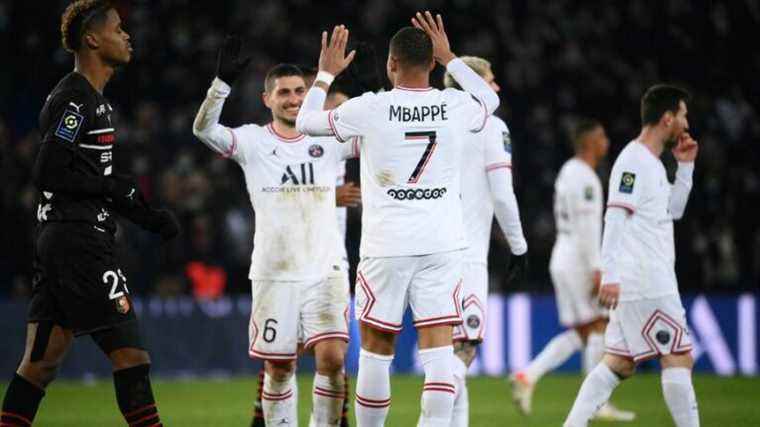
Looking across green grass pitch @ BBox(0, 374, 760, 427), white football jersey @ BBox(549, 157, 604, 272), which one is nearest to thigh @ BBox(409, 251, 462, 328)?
green grass pitch @ BBox(0, 374, 760, 427)

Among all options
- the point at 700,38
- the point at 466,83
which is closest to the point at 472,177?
the point at 466,83

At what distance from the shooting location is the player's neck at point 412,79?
7.78m

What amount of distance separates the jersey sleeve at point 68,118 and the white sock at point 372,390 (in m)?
2.07

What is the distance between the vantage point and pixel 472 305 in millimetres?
9211

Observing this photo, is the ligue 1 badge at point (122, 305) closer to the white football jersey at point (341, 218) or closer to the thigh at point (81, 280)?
the thigh at point (81, 280)

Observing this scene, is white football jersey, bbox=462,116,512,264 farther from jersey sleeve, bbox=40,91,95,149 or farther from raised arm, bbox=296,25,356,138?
jersey sleeve, bbox=40,91,95,149

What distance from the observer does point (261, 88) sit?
67.8ft

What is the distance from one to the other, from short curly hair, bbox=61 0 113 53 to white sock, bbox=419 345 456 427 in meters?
2.66

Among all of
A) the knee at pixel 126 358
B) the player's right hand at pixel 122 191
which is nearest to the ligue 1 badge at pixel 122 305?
the knee at pixel 126 358

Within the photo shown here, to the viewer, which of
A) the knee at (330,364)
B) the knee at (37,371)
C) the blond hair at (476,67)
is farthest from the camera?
the blond hair at (476,67)

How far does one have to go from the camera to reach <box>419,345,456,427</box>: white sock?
7676 mm

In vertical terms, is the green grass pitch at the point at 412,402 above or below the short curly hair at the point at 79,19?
below

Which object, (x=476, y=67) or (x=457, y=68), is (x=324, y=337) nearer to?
(x=457, y=68)

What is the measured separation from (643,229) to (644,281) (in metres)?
0.37
